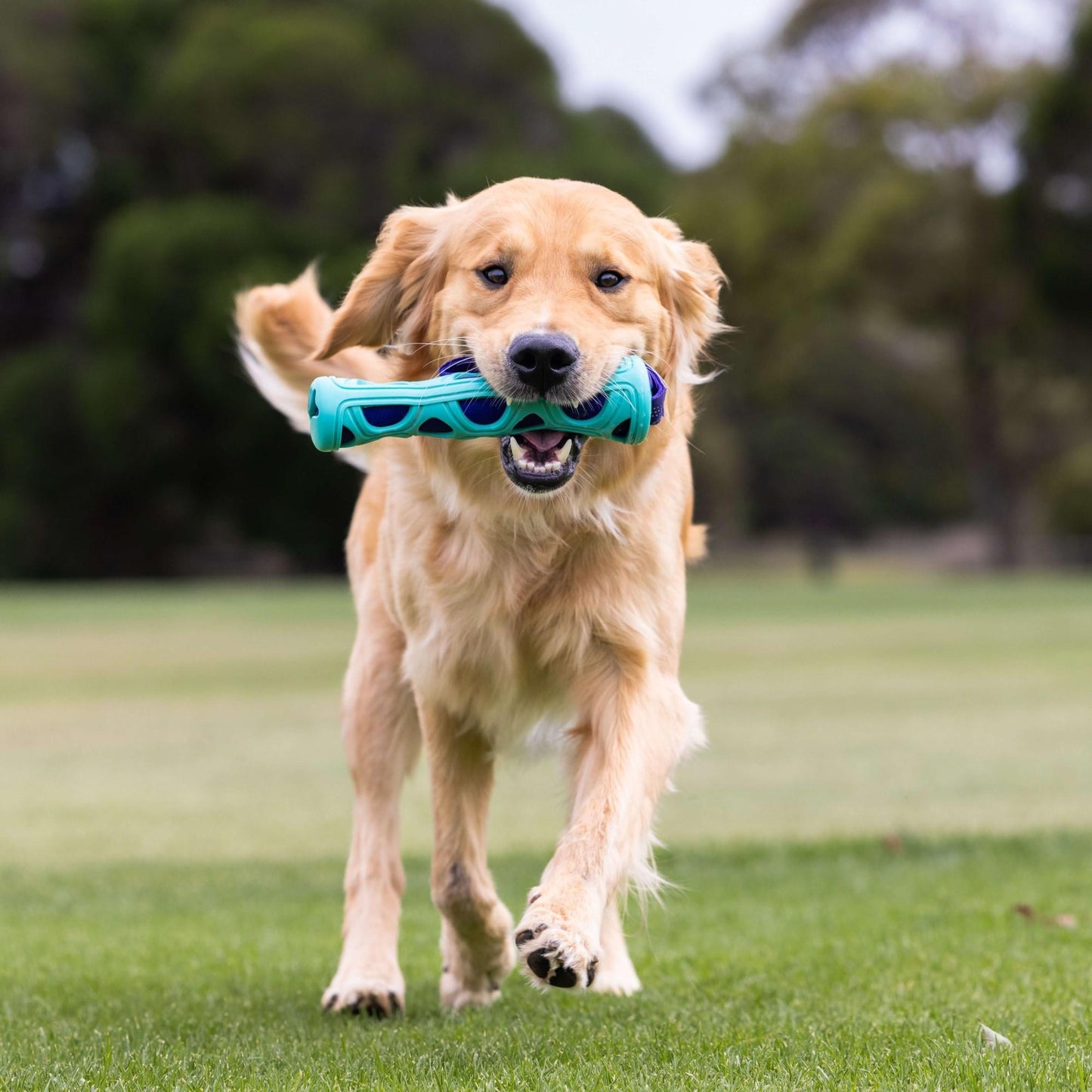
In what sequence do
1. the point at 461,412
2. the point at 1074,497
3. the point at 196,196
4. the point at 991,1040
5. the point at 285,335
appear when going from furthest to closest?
the point at 1074,497
the point at 196,196
the point at 285,335
the point at 461,412
the point at 991,1040

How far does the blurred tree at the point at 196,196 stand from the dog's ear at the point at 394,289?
32.1 m

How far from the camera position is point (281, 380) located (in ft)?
20.1

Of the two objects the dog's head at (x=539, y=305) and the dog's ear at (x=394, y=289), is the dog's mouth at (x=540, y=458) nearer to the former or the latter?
the dog's head at (x=539, y=305)

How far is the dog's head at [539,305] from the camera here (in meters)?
4.05

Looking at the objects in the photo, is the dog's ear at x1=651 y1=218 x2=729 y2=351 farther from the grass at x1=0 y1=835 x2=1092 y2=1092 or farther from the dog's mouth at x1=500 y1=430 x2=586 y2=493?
the grass at x1=0 y1=835 x2=1092 y2=1092

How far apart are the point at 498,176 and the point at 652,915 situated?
106 feet

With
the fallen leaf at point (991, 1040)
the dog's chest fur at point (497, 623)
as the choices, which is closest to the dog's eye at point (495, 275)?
the dog's chest fur at point (497, 623)

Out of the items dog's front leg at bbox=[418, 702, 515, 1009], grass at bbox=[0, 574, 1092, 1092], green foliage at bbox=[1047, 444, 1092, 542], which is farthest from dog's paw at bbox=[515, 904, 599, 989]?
green foliage at bbox=[1047, 444, 1092, 542]

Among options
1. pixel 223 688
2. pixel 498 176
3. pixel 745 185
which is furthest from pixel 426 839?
pixel 745 185

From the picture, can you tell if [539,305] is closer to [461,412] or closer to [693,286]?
[461,412]

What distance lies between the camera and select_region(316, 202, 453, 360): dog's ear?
4.66m

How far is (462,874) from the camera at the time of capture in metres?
4.58

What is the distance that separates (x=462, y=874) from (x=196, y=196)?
38697mm

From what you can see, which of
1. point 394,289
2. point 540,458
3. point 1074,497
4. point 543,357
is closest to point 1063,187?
point 1074,497
